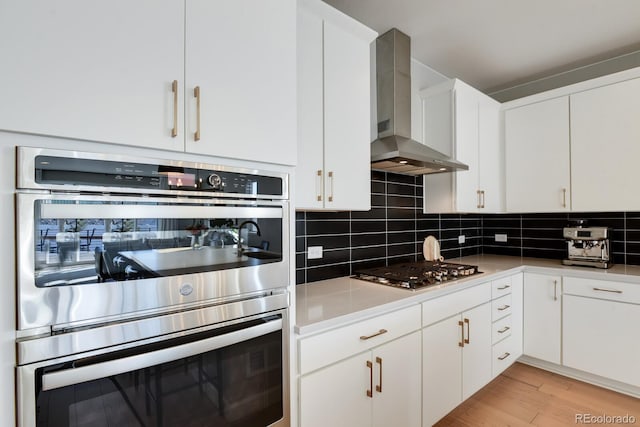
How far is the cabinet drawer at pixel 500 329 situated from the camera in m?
2.34

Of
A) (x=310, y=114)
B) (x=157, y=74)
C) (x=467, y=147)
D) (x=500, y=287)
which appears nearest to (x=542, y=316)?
(x=500, y=287)

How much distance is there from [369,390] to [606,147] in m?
2.58

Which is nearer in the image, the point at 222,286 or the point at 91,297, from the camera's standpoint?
the point at 91,297

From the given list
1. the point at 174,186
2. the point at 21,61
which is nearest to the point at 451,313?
the point at 174,186

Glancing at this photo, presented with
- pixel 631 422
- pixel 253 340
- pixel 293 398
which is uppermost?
pixel 253 340

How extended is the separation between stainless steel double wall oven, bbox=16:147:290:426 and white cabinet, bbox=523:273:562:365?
2436mm

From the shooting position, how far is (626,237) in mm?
2660

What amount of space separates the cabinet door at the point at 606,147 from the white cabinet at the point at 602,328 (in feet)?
2.06

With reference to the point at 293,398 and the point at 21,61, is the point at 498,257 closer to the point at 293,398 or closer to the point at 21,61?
the point at 293,398

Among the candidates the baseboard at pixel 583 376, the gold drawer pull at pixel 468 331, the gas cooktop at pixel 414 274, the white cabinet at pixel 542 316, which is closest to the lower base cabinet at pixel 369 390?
the gas cooktop at pixel 414 274

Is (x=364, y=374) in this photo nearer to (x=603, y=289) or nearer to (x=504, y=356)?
(x=504, y=356)

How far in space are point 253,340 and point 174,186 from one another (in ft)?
1.91

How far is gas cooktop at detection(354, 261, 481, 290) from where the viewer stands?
1.89 metres

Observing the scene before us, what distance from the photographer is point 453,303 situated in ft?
6.37
